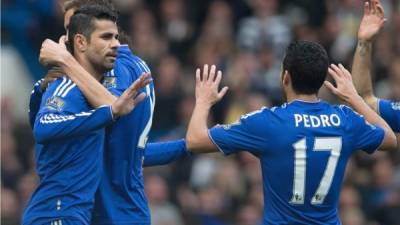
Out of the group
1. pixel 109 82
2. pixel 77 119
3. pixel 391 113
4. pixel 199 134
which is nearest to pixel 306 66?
pixel 199 134

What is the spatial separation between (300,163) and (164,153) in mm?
1359

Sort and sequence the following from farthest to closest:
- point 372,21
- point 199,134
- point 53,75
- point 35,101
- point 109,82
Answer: point 372,21
point 35,101
point 109,82
point 53,75
point 199,134

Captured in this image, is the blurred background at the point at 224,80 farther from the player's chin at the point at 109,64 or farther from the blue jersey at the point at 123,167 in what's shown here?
the player's chin at the point at 109,64

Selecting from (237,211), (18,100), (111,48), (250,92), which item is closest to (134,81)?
(111,48)

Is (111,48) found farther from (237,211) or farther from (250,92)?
(250,92)

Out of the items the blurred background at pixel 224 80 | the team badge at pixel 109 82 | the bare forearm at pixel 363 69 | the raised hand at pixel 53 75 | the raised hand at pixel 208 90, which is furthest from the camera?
the blurred background at pixel 224 80

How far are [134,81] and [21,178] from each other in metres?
6.49

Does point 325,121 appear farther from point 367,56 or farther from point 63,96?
point 63,96

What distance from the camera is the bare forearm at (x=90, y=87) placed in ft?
28.8

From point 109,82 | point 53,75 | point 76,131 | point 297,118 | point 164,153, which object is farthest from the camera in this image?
point 164,153

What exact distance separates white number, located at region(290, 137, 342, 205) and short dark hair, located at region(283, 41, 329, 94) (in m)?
0.36

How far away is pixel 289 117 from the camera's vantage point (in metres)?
8.71

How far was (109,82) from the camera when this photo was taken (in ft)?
30.1

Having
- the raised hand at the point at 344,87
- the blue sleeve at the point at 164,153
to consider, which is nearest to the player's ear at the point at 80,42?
the blue sleeve at the point at 164,153
